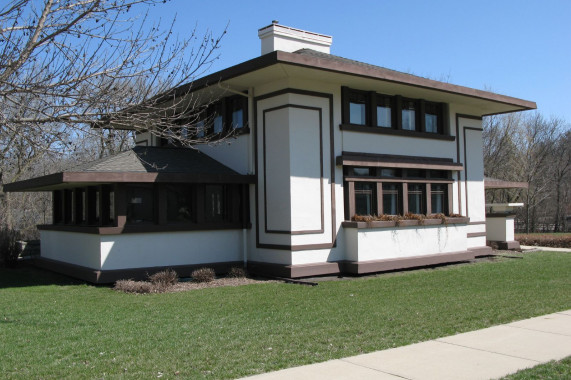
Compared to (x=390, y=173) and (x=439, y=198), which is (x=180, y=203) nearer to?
(x=390, y=173)

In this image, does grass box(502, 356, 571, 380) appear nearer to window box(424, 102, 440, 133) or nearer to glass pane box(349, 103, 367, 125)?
glass pane box(349, 103, 367, 125)

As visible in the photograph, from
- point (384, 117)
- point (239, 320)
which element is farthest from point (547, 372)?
point (384, 117)

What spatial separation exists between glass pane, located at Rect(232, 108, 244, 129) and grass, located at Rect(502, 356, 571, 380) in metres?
11.9

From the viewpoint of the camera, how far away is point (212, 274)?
14984 mm

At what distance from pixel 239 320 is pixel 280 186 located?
21.2 feet

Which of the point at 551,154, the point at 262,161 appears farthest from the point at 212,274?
the point at 551,154

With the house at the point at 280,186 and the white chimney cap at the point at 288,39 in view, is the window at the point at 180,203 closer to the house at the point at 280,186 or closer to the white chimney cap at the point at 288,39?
the house at the point at 280,186

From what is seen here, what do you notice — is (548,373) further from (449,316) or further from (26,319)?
(26,319)

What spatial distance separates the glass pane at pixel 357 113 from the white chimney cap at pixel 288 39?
3300 mm

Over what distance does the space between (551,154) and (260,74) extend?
124 ft

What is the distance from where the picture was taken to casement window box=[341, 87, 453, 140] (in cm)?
1708

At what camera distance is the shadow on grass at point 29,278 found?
15.4m

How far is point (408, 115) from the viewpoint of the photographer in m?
18.9

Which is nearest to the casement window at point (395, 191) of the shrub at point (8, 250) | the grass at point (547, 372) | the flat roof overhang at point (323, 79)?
the flat roof overhang at point (323, 79)
